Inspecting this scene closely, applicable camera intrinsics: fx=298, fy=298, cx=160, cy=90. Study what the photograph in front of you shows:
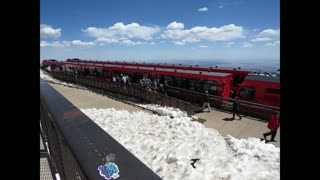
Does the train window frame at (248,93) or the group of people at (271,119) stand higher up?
the train window frame at (248,93)

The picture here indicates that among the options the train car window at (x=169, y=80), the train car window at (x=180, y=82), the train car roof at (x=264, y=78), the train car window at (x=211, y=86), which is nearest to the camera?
the train car roof at (x=264, y=78)

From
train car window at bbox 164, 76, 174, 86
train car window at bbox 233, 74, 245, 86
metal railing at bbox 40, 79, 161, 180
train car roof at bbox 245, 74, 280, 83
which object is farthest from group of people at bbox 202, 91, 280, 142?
metal railing at bbox 40, 79, 161, 180

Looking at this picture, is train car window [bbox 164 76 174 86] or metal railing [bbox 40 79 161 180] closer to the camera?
metal railing [bbox 40 79 161 180]

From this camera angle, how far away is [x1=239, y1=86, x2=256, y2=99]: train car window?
2167cm

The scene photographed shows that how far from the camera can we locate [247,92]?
22.0m

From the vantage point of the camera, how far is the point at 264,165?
861 centimetres

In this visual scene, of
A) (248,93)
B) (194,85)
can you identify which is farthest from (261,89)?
(194,85)

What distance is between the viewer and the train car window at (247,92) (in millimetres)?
21672

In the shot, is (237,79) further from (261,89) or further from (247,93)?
(261,89)

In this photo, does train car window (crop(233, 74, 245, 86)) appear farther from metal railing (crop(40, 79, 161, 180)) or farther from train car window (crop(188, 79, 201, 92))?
metal railing (crop(40, 79, 161, 180))

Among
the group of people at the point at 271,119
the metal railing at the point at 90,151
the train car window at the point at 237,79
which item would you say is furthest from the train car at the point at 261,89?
the metal railing at the point at 90,151

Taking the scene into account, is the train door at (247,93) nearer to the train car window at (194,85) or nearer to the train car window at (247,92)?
the train car window at (247,92)
